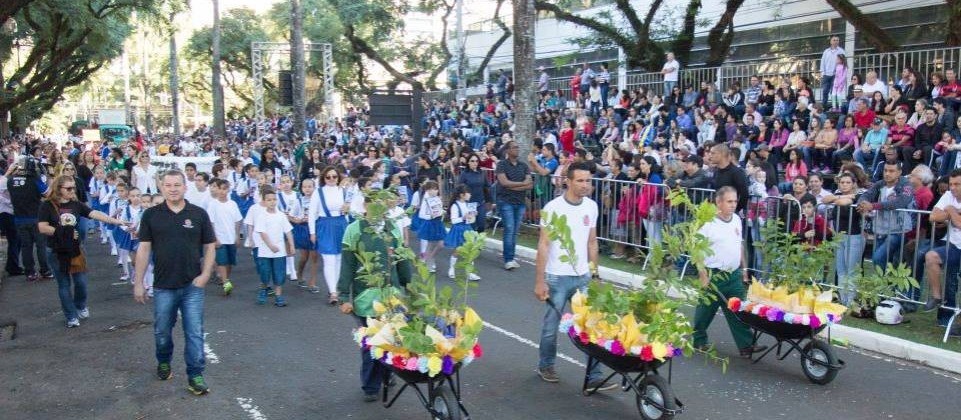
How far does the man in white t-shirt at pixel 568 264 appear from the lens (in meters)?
6.81

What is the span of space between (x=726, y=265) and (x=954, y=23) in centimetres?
1313

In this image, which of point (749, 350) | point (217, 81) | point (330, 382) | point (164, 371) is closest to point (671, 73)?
point (749, 350)

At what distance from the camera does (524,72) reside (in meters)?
15.5

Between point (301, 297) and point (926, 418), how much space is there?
7353mm

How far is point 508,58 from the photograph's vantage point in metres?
38.1

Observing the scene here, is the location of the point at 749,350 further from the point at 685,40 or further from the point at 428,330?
the point at 685,40

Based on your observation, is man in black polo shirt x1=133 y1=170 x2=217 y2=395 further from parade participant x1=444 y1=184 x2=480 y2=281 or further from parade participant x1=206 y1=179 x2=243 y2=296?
parade participant x1=444 y1=184 x2=480 y2=281

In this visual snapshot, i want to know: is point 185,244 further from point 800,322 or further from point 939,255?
point 939,255

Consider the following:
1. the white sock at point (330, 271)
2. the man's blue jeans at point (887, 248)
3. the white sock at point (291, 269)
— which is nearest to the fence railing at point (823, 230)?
the man's blue jeans at point (887, 248)

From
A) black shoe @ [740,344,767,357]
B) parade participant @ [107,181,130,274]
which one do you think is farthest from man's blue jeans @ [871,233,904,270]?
parade participant @ [107,181,130,274]

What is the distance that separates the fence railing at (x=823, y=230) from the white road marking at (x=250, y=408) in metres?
3.37

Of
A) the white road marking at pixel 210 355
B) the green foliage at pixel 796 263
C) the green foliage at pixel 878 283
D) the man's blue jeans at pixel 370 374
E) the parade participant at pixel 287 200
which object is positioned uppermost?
the parade participant at pixel 287 200

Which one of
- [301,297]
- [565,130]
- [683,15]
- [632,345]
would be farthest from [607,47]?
[632,345]

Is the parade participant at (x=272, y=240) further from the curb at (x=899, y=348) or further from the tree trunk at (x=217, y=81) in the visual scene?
the tree trunk at (x=217, y=81)
